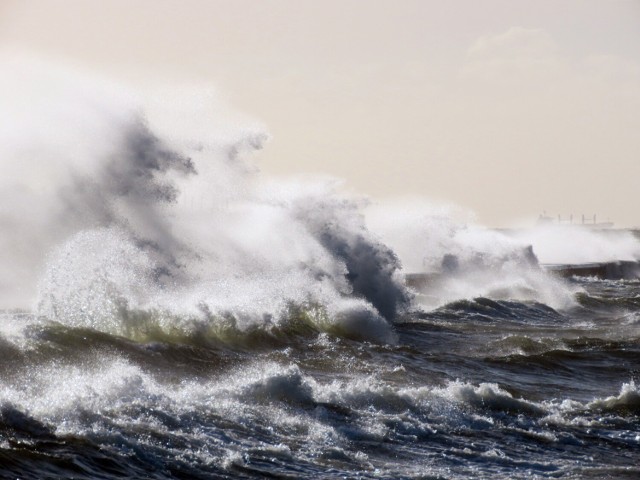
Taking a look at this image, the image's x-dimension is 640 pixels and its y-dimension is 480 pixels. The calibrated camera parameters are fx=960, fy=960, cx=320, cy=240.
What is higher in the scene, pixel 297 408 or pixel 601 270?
pixel 601 270

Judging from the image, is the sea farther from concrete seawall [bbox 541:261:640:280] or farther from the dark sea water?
concrete seawall [bbox 541:261:640:280]

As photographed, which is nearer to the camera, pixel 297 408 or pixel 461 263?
pixel 297 408

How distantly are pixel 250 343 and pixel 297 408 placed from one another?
487 centimetres

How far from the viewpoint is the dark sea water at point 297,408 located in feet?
28.7

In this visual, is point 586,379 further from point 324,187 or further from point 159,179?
point 324,187

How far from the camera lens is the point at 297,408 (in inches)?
428

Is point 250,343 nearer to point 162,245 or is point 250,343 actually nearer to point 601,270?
point 162,245

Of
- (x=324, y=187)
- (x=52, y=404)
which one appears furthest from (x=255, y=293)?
(x=52, y=404)

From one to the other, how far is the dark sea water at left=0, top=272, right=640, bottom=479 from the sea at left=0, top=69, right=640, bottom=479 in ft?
0.12

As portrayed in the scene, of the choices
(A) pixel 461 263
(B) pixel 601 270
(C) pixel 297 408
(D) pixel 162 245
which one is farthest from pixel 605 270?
(C) pixel 297 408

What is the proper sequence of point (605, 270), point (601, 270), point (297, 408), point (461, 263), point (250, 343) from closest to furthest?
1. point (297, 408)
2. point (250, 343)
3. point (461, 263)
4. point (601, 270)
5. point (605, 270)

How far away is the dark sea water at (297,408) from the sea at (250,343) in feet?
0.12

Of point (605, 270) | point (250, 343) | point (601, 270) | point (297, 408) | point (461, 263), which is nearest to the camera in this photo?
point (297, 408)

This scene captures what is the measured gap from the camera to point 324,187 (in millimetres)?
26422
